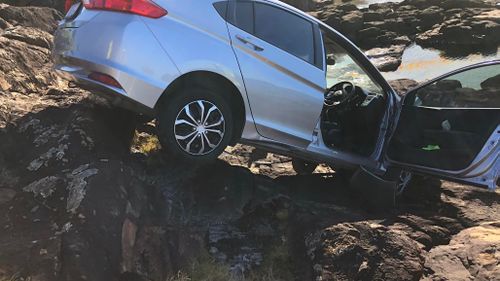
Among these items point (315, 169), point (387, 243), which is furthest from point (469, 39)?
point (387, 243)

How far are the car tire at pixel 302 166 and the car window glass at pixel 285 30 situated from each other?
2094 millimetres

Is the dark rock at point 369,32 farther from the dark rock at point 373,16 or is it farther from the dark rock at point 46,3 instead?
the dark rock at point 46,3

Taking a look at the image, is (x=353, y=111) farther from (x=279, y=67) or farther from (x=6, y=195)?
(x=6, y=195)

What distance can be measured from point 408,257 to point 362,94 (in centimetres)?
237

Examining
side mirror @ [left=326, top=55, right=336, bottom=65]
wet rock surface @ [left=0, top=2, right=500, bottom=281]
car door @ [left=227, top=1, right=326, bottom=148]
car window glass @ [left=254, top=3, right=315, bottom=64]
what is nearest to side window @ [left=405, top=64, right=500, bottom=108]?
side mirror @ [left=326, top=55, right=336, bottom=65]

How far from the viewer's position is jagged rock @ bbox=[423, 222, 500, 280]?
4293 millimetres

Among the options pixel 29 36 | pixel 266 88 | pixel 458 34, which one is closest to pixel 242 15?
pixel 266 88

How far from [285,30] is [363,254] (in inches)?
88.7

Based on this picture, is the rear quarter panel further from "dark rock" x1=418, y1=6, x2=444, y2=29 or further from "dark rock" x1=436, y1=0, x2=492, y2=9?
"dark rock" x1=436, y1=0, x2=492, y2=9

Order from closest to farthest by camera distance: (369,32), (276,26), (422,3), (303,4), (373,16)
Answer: (276,26), (369,32), (373,16), (422,3), (303,4)

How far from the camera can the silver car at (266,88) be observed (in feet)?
14.6

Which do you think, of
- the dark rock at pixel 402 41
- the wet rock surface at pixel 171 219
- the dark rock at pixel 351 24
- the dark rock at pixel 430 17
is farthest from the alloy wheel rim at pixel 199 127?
the dark rock at pixel 430 17

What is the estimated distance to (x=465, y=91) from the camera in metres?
5.64

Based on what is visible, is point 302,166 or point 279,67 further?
point 302,166
